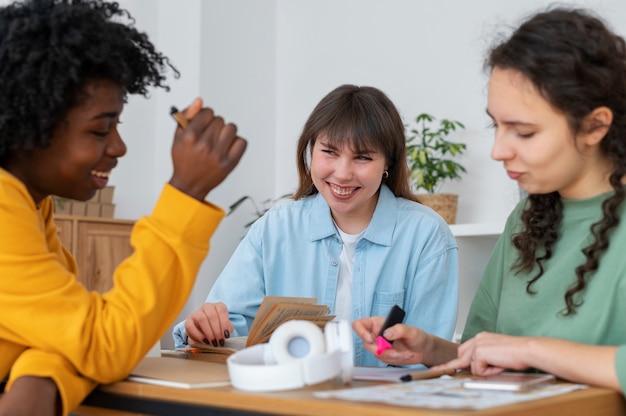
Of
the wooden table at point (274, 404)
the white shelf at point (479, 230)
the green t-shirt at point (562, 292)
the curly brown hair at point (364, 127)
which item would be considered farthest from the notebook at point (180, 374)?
the white shelf at point (479, 230)

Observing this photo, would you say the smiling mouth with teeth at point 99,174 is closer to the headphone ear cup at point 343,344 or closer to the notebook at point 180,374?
the notebook at point 180,374

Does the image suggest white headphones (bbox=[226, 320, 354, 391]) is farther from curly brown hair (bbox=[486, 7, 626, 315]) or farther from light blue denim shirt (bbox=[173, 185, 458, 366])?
light blue denim shirt (bbox=[173, 185, 458, 366])

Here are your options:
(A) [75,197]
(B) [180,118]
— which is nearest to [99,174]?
(A) [75,197]

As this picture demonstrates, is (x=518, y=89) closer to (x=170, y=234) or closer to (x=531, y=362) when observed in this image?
(x=531, y=362)

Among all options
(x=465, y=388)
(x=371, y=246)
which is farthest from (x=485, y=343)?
(x=371, y=246)

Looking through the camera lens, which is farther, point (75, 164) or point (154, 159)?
point (154, 159)

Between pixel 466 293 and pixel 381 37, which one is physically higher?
pixel 381 37

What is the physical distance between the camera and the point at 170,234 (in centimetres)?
126

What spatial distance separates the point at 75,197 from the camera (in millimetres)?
1415

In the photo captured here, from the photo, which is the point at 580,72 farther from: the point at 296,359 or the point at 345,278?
the point at 345,278

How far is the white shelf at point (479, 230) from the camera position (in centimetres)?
359

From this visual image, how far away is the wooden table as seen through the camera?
963mm

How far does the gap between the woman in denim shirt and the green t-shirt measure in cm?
45

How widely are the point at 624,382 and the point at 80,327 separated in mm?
776
